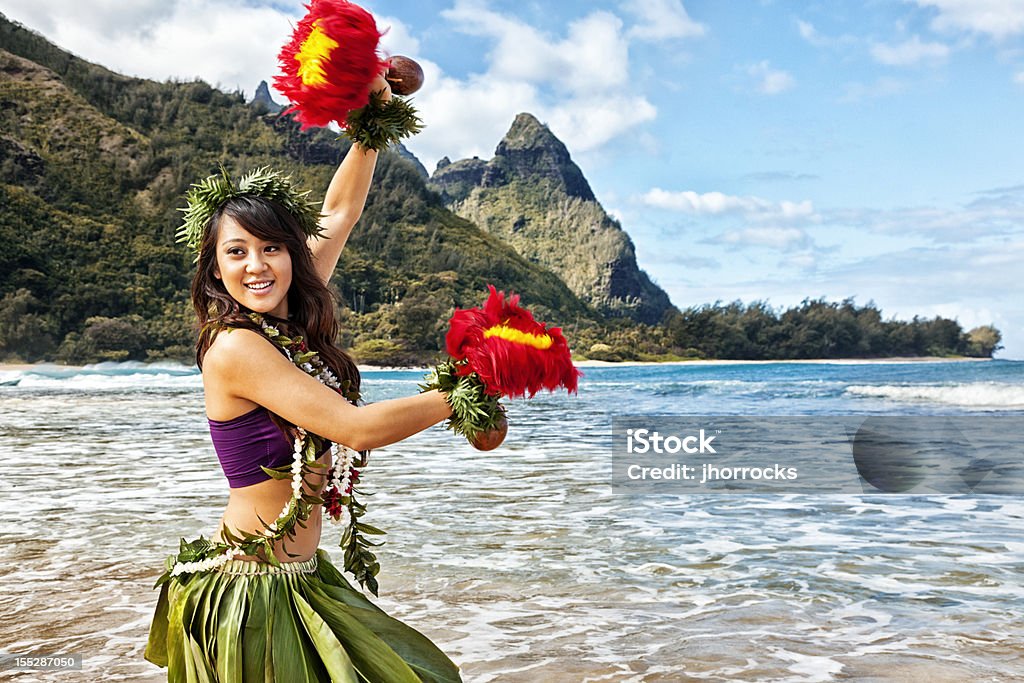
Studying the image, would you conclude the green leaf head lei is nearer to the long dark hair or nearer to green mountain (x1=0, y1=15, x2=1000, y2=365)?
the long dark hair

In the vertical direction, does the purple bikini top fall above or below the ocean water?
above

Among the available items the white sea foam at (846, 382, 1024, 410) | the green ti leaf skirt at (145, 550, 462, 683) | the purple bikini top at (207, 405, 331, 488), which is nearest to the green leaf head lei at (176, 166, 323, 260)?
the purple bikini top at (207, 405, 331, 488)

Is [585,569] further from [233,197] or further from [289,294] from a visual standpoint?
[233,197]

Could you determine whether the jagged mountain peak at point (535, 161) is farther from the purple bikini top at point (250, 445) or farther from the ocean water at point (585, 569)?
the purple bikini top at point (250, 445)

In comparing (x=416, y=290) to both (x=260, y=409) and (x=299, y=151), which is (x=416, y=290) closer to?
(x=299, y=151)

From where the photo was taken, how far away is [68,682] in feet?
9.61

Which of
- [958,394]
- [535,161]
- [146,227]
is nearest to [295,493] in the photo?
[958,394]

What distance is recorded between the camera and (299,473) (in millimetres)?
1578

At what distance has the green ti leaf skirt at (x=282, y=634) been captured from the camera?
154cm

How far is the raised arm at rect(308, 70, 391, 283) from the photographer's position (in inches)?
75.4

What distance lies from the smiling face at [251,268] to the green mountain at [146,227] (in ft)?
106

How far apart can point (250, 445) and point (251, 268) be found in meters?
0.31

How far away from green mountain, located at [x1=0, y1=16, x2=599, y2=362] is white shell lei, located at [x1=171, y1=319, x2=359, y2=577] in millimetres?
32342

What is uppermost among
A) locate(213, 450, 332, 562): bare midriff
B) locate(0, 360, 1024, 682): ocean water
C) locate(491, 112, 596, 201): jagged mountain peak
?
locate(491, 112, 596, 201): jagged mountain peak
